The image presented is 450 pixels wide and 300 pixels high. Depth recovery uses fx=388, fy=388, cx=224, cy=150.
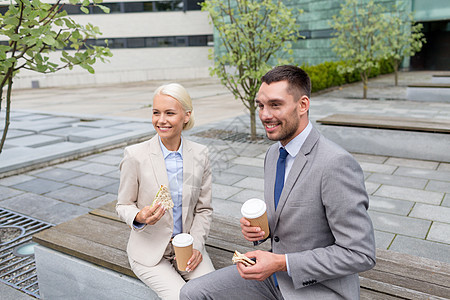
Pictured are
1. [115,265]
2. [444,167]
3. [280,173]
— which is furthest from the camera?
[444,167]

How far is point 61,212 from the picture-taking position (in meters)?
5.19

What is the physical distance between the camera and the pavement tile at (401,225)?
429 centimetres

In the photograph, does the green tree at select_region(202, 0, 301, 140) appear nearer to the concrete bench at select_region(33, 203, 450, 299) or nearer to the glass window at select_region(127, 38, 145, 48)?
the concrete bench at select_region(33, 203, 450, 299)

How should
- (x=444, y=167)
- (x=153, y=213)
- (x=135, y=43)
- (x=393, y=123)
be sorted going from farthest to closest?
1. (x=135, y=43)
2. (x=393, y=123)
3. (x=444, y=167)
4. (x=153, y=213)

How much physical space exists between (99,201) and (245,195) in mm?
2098

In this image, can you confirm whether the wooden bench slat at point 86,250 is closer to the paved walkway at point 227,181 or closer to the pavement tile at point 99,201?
the paved walkway at point 227,181

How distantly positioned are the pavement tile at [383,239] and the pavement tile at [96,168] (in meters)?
4.75

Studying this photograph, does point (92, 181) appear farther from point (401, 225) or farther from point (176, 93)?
point (401, 225)

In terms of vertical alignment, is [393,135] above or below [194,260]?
below

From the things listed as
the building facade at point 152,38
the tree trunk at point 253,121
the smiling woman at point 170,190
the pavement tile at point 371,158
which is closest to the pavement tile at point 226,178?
the pavement tile at point 371,158

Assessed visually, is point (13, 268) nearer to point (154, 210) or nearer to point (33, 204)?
point (33, 204)

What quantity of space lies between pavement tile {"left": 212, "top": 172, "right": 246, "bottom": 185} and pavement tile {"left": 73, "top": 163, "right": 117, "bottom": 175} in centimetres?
201

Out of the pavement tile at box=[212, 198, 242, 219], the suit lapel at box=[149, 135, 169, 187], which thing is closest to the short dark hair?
the suit lapel at box=[149, 135, 169, 187]

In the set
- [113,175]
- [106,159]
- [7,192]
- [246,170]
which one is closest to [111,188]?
[113,175]
